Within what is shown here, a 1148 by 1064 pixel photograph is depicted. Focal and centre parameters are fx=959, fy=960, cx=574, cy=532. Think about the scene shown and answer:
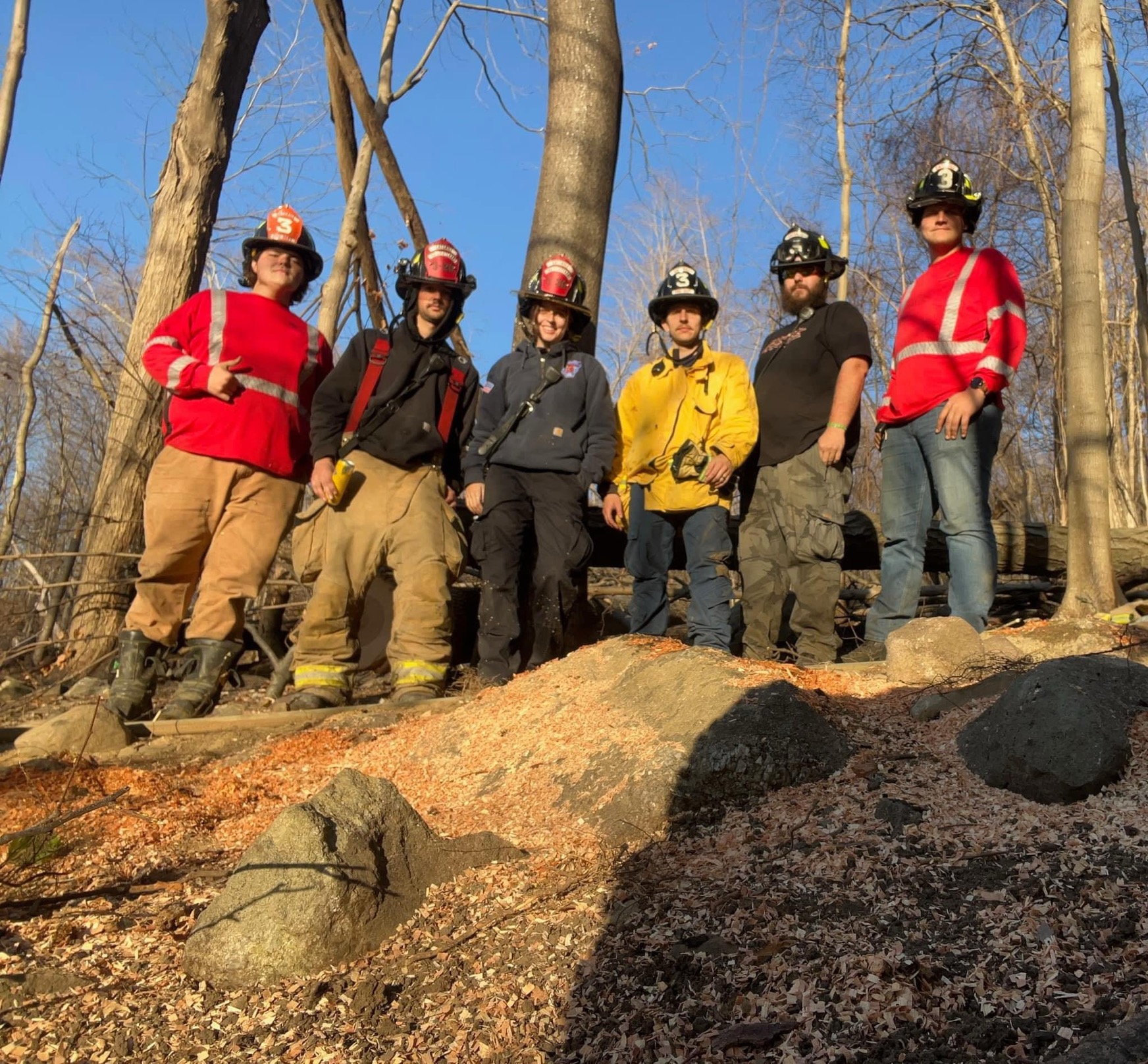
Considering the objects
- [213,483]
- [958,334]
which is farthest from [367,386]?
[958,334]

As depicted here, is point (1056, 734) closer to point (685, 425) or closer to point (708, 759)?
point (708, 759)

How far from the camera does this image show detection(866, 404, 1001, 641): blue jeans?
182 inches

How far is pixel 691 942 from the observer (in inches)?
77.1

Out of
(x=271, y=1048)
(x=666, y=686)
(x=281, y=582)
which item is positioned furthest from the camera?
(x=281, y=582)

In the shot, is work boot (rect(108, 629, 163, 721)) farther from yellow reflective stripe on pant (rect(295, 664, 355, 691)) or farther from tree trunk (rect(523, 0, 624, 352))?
tree trunk (rect(523, 0, 624, 352))

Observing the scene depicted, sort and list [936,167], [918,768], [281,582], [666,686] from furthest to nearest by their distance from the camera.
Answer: [281,582] → [936,167] → [666,686] → [918,768]

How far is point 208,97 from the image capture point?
277 inches

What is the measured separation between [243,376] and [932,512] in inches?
147

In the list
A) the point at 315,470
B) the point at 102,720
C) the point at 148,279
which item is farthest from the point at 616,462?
the point at 148,279

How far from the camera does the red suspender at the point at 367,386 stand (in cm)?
523

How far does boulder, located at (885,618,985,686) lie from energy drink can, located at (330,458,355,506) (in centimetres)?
289

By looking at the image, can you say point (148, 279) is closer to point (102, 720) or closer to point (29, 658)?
point (29, 658)

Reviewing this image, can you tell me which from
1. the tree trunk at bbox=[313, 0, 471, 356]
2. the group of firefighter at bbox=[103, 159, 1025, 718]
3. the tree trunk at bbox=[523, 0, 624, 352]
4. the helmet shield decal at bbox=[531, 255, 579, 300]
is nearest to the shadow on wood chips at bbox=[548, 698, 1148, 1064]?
the group of firefighter at bbox=[103, 159, 1025, 718]

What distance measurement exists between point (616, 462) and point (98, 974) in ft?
12.7
